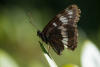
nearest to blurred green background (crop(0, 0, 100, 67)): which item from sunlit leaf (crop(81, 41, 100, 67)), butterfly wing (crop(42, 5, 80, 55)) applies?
butterfly wing (crop(42, 5, 80, 55))

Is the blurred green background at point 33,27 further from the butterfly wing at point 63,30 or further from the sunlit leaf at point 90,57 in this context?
the sunlit leaf at point 90,57

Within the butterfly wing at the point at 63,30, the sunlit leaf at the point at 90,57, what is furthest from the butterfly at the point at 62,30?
the sunlit leaf at the point at 90,57

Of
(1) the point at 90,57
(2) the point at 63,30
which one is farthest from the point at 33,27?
(1) the point at 90,57

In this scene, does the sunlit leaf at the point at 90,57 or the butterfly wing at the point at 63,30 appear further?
the butterfly wing at the point at 63,30

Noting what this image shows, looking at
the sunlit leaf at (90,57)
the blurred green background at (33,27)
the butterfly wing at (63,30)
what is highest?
the sunlit leaf at (90,57)

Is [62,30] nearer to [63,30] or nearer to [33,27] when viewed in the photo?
[63,30]

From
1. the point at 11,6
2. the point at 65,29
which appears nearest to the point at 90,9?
the point at 11,6

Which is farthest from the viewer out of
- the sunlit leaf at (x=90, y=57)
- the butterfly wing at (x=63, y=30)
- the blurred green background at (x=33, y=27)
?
the blurred green background at (x=33, y=27)

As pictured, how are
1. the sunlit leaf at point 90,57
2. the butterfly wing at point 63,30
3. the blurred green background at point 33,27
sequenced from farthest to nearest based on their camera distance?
the blurred green background at point 33,27
the butterfly wing at point 63,30
the sunlit leaf at point 90,57
